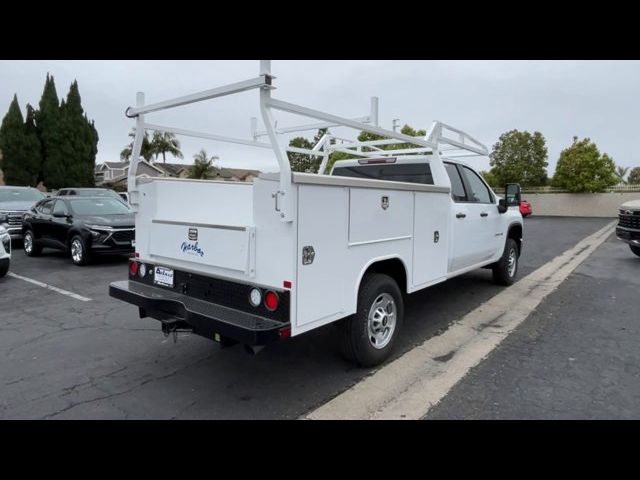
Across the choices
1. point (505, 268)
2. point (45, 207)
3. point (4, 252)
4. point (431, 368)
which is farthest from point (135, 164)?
point (45, 207)

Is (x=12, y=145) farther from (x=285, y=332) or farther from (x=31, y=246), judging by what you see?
(x=285, y=332)

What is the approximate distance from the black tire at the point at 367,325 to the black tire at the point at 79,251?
24.2 feet

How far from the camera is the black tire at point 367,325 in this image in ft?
12.5

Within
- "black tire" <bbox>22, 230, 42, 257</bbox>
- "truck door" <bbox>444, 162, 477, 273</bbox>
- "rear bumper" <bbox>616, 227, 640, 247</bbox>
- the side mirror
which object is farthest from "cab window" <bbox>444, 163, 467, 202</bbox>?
"black tire" <bbox>22, 230, 42, 257</bbox>

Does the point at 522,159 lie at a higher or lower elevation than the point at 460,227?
higher

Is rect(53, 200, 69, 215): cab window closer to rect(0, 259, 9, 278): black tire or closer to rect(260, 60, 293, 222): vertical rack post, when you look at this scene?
rect(0, 259, 9, 278): black tire

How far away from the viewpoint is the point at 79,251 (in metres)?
9.57

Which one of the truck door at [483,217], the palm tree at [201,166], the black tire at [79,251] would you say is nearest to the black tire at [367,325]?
the truck door at [483,217]

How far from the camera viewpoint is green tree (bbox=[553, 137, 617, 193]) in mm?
31125

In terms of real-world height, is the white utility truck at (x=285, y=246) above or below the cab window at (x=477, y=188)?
below

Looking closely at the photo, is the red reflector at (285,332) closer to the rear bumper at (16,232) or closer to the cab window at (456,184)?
the cab window at (456,184)

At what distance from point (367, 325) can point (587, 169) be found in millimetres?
33138
